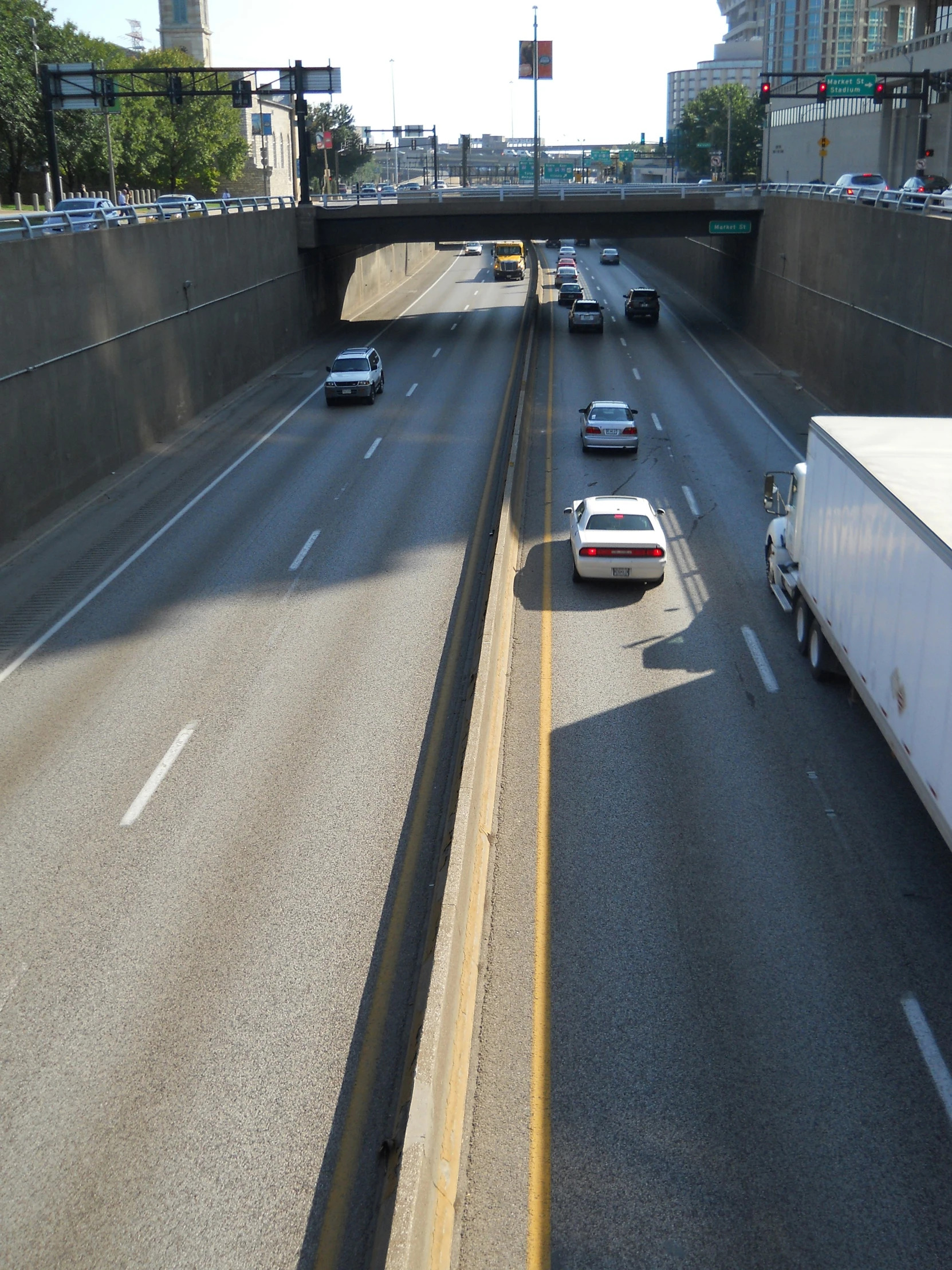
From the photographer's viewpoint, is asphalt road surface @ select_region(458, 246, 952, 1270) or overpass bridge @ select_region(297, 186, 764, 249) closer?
asphalt road surface @ select_region(458, 246, 952, 1270)

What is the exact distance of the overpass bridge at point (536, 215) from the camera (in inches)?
2136

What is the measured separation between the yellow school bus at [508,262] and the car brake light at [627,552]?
68328 mm

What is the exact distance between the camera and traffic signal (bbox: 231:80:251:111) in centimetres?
4862

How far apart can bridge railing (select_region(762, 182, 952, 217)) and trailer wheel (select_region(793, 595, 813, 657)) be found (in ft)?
52.3

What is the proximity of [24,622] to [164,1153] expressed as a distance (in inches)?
550

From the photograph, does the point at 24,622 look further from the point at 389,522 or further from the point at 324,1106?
the point at 324,1106

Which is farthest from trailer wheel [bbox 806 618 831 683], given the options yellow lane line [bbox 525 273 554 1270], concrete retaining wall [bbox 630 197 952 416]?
concrete retaining wall [bbox 630 197 952 416]

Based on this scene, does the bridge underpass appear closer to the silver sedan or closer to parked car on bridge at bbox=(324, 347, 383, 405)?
the silver sedan

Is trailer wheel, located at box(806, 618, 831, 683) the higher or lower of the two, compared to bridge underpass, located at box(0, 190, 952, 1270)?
higher

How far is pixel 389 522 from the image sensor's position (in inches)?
1042

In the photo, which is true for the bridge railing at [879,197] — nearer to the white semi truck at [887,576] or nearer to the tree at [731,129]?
the white semi truck at [887,576]

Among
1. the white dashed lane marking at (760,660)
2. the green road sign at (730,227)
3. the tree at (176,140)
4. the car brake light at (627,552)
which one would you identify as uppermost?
the tree at (176,140)

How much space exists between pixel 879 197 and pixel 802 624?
22.9 metres

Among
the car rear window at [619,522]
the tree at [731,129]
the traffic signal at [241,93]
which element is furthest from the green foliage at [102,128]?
the tree at [731,129]
